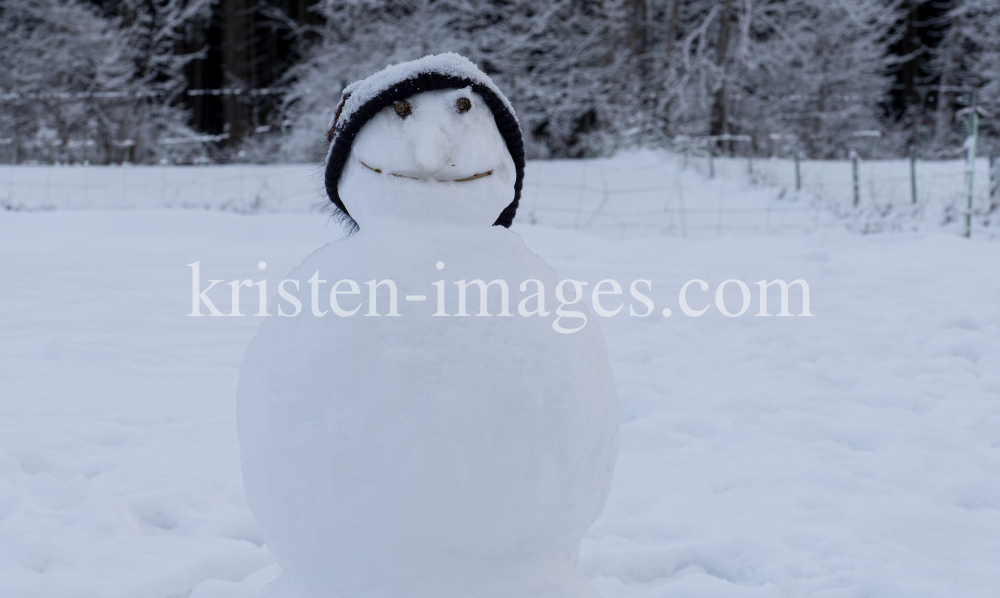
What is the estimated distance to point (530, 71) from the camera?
64.3ft

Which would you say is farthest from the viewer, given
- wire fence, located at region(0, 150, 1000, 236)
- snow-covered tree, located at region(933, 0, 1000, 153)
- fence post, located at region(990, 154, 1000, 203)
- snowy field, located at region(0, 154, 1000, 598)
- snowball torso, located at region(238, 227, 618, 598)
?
snow-covered tree, located at region(933, 0, 1000, 153)

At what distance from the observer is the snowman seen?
1.35 m

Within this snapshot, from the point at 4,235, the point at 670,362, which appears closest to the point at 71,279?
the point at 4,235

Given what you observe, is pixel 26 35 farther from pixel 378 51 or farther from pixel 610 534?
pixel 610 534

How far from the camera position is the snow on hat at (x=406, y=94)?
1.57 m

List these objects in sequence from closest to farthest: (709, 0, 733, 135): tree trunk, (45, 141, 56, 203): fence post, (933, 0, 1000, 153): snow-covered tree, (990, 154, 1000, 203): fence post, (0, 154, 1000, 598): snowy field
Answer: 1. (0, 154, 1000, 598): snowy field
2. (990, 154, 1000, 203): fence post
3. (45, 141, 56, 203): fence post
4. (709, 0, 733, 135): tree trunk
5. (933, 0, 1000, 153): snow-covered tree

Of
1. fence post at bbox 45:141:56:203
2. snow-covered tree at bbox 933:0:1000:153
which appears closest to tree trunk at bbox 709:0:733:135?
snow-covered tree at bbox 933:0:1000:153

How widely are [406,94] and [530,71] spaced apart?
1890 centimetres

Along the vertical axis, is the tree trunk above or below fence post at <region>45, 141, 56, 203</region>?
above

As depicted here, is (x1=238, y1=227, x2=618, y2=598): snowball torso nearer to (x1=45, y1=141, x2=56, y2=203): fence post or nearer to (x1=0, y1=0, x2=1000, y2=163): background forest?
(x1=45, y1=141, x2=56, y2=203): fence post

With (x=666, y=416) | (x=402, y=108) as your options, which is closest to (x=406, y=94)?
(x=402, y=108)

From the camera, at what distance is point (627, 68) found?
17.2 meters

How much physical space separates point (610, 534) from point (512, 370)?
60.8 inches

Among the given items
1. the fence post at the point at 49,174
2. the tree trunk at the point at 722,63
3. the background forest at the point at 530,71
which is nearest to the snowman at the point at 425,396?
the fence post at the point at 49,174
